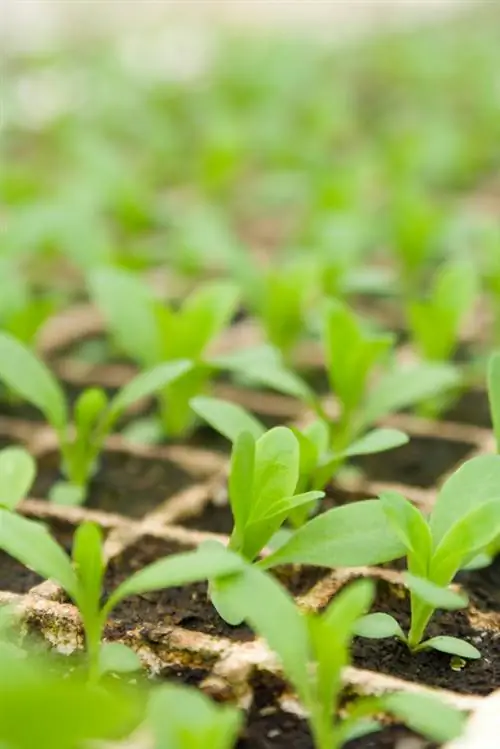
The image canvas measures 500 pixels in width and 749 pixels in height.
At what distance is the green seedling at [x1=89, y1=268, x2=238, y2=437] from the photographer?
969 millimetres

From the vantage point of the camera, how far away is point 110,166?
1711 mm

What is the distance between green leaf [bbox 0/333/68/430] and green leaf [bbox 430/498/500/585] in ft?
1.14

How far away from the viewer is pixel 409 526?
641 millimetres

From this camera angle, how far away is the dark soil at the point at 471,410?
1.06 meters

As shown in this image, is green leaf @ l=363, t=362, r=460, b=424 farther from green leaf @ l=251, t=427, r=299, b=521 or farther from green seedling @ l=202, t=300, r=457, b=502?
green leaf @ l=251, t=427, r=299, b=521

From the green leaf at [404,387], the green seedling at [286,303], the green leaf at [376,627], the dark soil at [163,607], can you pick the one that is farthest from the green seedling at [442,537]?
the green seedling at [286,303]

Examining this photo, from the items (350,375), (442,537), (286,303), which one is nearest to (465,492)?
(442,537)

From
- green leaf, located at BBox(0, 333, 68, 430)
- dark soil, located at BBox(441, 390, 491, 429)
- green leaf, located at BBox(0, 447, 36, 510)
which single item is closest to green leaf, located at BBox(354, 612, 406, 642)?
green leaf, located at BBox(0, 447, 36, 510)

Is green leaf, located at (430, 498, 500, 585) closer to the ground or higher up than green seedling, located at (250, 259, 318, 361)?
closer to the ground

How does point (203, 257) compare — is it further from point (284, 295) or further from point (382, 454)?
point (382, 454)

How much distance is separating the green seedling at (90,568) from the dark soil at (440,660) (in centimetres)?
13

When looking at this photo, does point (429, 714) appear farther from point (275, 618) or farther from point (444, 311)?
point (444, 311)

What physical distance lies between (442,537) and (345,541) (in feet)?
0.20

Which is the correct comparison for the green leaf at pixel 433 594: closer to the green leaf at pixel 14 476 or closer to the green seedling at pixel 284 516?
the green seedling at pixel 284 516
